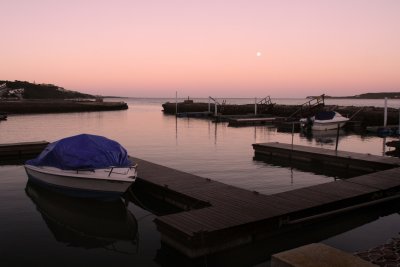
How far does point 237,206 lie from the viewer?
1245 centimetres

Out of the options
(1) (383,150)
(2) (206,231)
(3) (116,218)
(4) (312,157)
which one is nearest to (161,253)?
(2) (206,231)

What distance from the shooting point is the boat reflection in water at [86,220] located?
1228 centimetres

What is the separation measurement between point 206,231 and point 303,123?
4079 centimetres

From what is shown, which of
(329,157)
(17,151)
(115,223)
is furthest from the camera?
(17,151)

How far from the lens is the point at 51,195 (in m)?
17.1

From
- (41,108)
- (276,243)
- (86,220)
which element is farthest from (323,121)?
(41,108)

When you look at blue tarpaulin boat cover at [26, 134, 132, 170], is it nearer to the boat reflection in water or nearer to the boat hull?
the boat hull

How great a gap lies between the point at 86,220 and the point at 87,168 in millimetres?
2147

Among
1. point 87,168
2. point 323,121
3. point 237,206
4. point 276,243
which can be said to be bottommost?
point 276,243

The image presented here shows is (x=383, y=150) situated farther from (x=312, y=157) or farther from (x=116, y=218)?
(x=116, y=218)

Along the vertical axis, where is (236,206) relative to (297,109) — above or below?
below

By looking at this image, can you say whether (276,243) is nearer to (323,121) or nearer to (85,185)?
(85,185)

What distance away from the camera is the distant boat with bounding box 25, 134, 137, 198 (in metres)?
14.8

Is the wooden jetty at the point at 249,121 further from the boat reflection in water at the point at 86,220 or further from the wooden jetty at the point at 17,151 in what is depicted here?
the boat reflection in water at the point at 86,220
